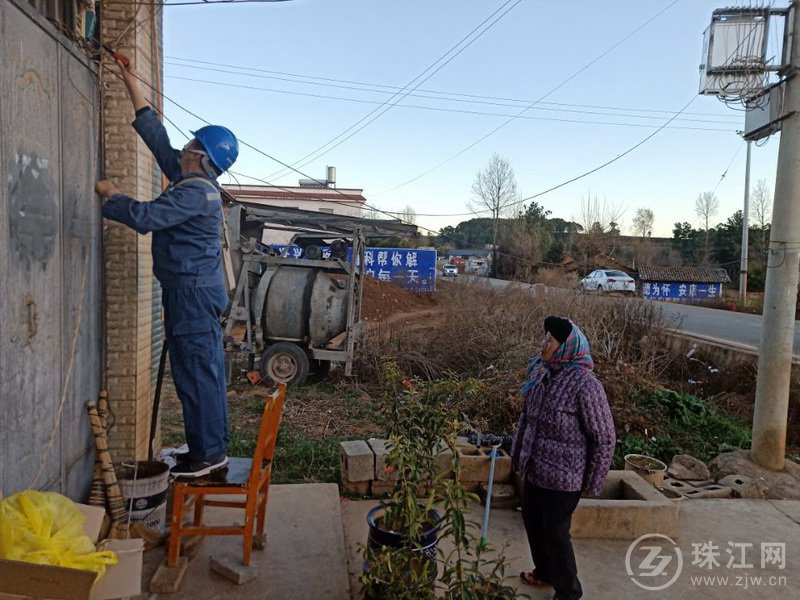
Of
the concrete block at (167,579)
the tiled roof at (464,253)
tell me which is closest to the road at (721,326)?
the concrete block at (167,579)

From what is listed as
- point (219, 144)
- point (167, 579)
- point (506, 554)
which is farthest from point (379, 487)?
point (219, 144)

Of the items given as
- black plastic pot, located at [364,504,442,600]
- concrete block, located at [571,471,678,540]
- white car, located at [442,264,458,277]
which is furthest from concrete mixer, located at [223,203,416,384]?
white car, located at [442,264,458,277]

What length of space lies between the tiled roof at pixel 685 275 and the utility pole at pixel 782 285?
23.8m

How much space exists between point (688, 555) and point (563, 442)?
1903 millimetres

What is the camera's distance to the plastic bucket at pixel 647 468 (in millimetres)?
5320

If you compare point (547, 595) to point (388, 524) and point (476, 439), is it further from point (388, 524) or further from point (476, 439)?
point (476, 439)

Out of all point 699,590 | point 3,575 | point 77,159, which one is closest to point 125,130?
point 77,159

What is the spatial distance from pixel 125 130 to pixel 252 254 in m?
5.46

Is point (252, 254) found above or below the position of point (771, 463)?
above

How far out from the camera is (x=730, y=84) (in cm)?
653

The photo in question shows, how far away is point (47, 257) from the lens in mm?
2988

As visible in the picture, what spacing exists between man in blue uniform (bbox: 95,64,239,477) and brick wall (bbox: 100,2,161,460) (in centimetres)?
43

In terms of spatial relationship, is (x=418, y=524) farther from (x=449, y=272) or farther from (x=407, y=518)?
(x=449, y=272)

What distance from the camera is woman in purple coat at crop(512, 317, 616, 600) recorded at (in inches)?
125
